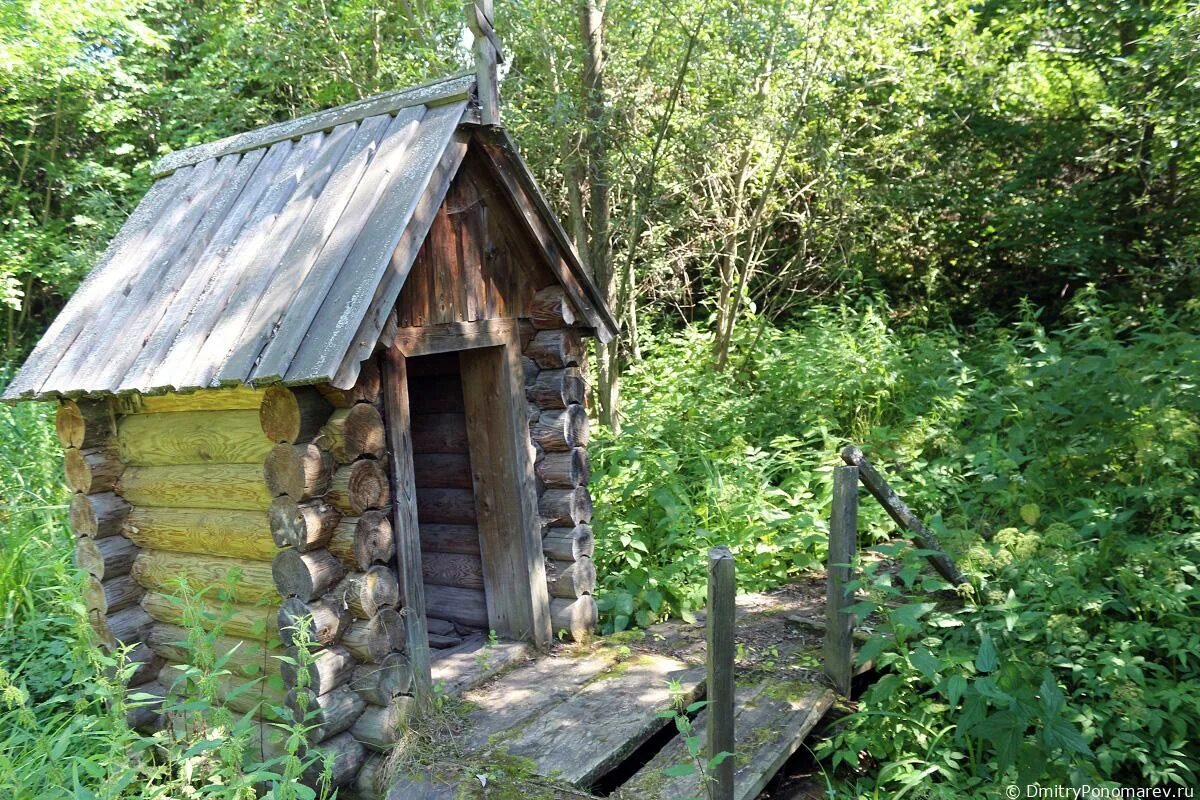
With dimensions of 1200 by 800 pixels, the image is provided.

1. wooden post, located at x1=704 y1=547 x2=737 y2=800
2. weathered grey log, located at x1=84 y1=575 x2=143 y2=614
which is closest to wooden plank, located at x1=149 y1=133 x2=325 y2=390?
weathered grey log, located at x1=84 y1=575 x2=143 y2=614

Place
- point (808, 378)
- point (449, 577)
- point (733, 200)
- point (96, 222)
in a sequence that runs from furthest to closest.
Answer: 1. point (96, 222)
2. point (733, 200)
3. point (808, 378)
4. point (449, 577)

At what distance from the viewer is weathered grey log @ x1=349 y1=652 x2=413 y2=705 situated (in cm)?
374

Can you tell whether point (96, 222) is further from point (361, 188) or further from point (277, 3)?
point (361, 188)

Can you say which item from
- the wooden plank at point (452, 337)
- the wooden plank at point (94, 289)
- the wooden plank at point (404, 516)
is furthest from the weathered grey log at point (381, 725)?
the wooden plank at point (94, 289)

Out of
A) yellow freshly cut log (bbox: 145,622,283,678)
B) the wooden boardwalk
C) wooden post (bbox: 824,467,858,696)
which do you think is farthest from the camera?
wooden post (bbox: 824,467,858,696)

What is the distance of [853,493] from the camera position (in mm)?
4223

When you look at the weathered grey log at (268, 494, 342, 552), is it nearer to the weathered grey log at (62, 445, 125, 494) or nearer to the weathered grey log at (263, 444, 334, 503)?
the weathered grey log at (263, 444, 334, 503)

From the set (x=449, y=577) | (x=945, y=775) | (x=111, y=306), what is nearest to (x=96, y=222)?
(x=111, y=306)

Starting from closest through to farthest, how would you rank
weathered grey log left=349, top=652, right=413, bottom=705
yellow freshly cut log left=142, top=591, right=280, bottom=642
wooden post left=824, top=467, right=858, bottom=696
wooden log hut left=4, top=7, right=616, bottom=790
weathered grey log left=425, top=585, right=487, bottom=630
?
1. wooden log hut left=4, top=7, right=616, bottom=790
2. weathered grey log left=349, top=652, right=413, bottom=705
3. yellow freshly cut log left=142, top=591, right=280, bottom=642
4. wooden post left=824, top=467, right=858, bottom=696
5. weathered grey log left=425, top=585, right=487, bottom=630

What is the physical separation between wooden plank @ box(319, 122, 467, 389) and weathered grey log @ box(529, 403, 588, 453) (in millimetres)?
1428

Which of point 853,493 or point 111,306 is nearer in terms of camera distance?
point 853,493

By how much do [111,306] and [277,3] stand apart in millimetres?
6675

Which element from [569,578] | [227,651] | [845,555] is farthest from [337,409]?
[845,555]

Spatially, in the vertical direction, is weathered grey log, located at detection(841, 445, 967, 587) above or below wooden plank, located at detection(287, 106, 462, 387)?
below
